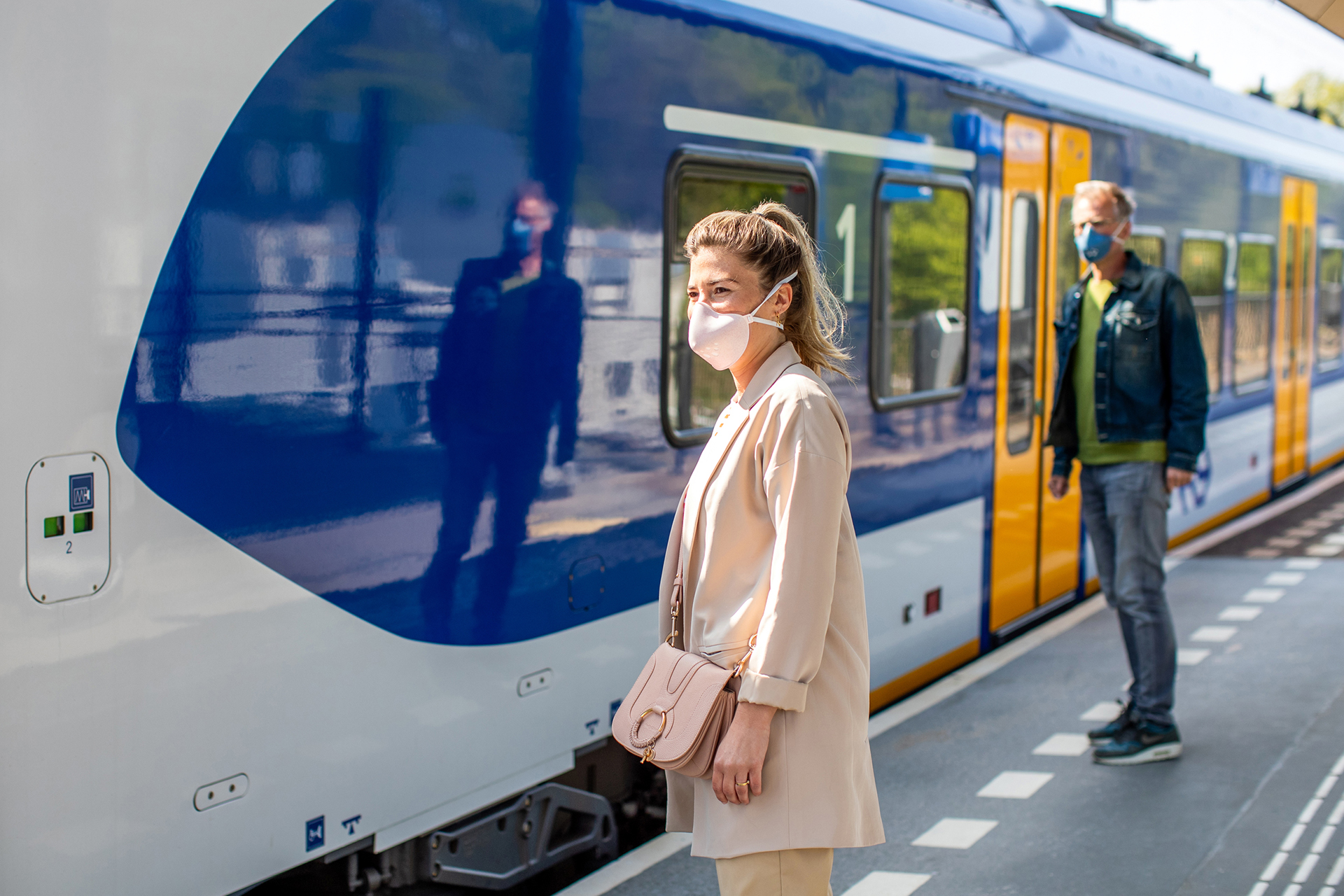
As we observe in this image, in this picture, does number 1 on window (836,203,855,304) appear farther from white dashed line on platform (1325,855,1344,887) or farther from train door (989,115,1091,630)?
white dashed line on platform (1325,855,1344,887)

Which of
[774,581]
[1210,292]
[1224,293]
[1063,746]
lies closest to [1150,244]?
[1210,292]

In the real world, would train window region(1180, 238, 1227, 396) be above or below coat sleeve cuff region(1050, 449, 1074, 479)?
above

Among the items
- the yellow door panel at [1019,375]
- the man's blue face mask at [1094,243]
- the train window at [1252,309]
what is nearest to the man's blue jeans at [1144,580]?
the man's blue face mask at [1094,243]

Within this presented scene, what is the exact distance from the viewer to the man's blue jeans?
Result: 4328mm

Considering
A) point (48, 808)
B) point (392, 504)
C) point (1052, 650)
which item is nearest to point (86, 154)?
point (392, 504)

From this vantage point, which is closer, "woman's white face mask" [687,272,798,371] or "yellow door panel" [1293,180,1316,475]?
"woman's white face mask" [687,272,798,371]

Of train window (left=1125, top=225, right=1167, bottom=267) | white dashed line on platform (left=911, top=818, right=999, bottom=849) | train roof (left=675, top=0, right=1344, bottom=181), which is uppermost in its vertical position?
train roof (left=675, top=0, right=1344, bottom=181)

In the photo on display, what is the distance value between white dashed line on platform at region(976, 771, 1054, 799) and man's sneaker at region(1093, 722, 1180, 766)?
0.24m

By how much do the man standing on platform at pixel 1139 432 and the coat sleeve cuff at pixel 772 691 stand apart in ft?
8.58

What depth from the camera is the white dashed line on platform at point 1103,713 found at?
16.2 ft

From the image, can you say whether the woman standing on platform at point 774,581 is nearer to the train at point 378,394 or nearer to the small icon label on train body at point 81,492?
the train at point 378,394

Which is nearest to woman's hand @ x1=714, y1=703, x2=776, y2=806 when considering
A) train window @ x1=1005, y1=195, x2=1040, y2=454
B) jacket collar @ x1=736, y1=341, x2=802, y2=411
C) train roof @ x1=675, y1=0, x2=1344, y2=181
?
jacket collar @ x1=736, y1=341, x2=802, y2=411

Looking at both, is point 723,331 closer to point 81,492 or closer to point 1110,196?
point 81,492

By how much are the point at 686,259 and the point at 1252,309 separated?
7196 mm
